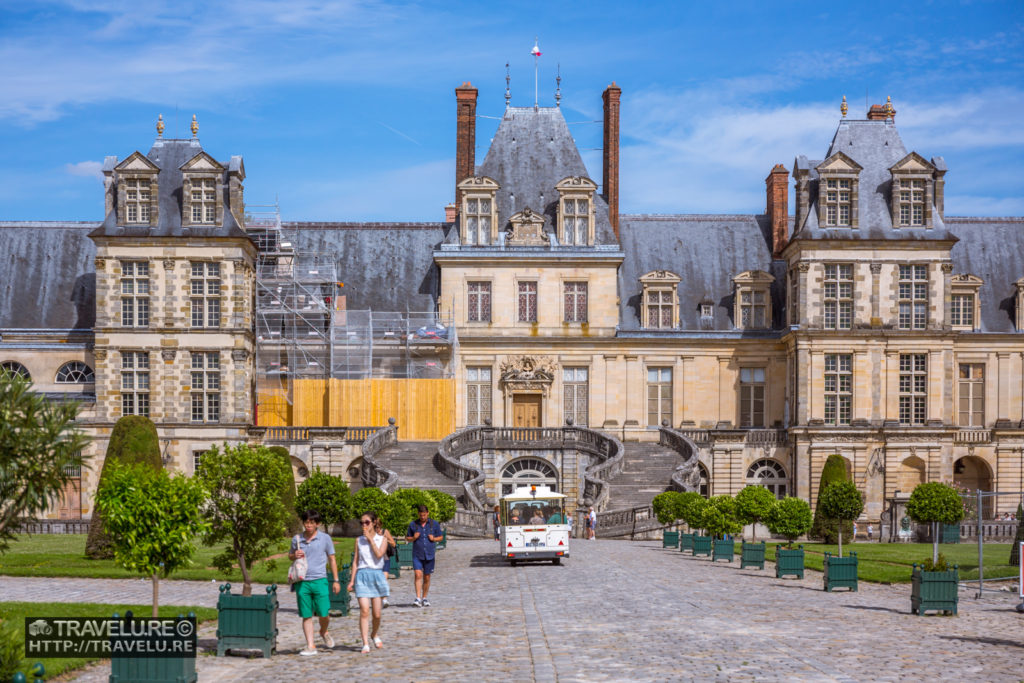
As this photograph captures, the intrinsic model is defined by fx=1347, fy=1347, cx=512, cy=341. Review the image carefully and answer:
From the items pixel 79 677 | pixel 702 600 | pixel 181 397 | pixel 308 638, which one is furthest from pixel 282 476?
pixel 181 397

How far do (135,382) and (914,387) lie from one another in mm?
30295

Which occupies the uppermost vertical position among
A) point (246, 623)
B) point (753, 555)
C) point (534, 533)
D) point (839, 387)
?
point (839, 387)

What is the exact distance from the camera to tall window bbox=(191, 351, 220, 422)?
5172 centimetres

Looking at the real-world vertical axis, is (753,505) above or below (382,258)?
below

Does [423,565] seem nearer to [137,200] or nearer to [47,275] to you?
[137,200]

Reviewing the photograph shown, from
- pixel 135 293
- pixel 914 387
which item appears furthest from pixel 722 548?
pixel 135 293

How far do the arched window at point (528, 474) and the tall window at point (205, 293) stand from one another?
12663mm

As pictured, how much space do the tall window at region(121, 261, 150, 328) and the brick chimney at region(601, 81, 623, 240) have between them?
19.2 m

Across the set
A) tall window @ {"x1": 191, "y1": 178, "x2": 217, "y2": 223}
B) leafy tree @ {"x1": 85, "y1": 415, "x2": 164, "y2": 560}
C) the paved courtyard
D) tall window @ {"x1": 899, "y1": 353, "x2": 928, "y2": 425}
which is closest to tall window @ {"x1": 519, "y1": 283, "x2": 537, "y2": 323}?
tall window @ {"x1": 191, "y1": 178, "x2": 217, "y2": 223}

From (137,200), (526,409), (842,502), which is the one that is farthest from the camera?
(526,409)

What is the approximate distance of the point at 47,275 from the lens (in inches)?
2221

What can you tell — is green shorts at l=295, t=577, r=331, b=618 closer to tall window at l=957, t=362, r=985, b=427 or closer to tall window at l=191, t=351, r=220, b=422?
tall window at l=191, t=351, r=220, b=422

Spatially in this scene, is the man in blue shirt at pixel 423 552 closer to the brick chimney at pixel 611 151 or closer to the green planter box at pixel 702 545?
the green planter box at pixel 702 545

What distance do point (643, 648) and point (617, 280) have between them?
39958mm
